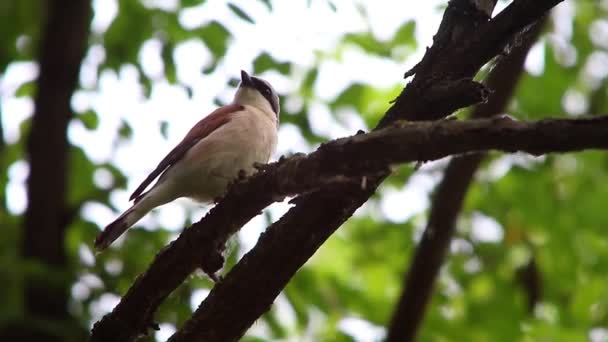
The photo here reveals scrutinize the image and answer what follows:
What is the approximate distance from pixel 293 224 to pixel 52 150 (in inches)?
97.5

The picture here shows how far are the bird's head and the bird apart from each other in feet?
3.39

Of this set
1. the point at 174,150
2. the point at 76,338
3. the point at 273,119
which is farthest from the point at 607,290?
the point at 76,338

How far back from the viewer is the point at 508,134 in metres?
2.19

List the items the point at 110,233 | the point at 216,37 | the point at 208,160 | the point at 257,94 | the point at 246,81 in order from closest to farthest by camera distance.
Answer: the point at 110,233 < the point at 208,160 < the point at 216,37 < the point at 257,94 < the point at 246,81

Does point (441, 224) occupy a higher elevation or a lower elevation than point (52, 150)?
higher

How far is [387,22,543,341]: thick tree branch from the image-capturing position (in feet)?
18.6

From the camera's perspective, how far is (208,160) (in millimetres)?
5191

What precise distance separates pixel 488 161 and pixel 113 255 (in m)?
3.29

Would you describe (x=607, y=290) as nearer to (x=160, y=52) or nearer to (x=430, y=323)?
(x=430, y=323)

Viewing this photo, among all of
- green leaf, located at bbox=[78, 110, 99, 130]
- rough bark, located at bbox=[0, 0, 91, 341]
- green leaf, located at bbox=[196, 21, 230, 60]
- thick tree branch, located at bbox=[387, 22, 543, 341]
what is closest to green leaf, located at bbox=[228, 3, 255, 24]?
green leaf, located at bbox=[196, 21, 230, 60]

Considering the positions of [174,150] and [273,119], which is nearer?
[174,150]

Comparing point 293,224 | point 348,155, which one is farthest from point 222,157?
point 348,155

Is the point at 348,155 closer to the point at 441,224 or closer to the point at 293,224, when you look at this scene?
the point at 293,224

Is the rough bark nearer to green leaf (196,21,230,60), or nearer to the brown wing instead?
the brown wing
